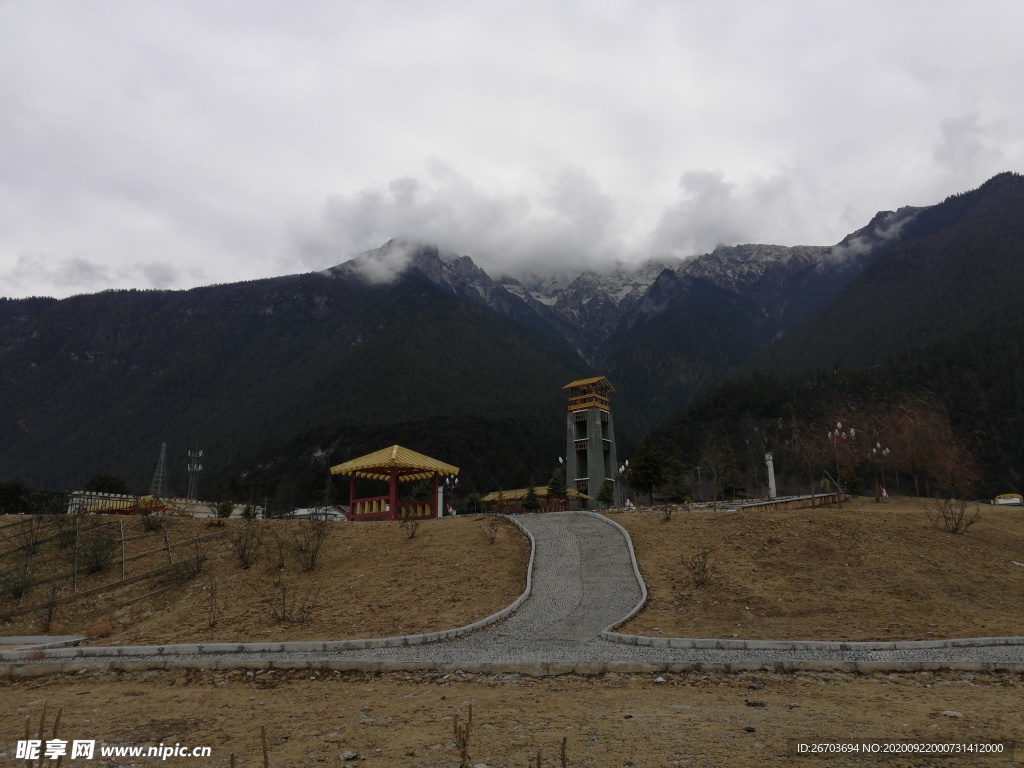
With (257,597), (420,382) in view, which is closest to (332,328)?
(420,382)

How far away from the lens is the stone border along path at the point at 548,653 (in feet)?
29.8

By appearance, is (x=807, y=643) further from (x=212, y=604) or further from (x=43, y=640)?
(x=43, y=640)

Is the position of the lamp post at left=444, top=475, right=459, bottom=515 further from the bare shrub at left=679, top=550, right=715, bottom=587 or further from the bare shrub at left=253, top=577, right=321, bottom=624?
the bare shrub at left=679, top=550, right=715, bottom=587

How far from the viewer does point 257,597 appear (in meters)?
15.6

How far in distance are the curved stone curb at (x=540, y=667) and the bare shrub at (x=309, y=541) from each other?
25.3 feet

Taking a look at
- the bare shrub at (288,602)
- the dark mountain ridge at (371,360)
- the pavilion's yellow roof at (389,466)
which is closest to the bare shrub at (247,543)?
the bare shrub at (288,602)

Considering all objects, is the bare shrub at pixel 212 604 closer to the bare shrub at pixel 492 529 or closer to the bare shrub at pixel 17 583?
the bare shrub at pixel 17 583

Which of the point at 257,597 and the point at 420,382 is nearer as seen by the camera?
the point at 257,597

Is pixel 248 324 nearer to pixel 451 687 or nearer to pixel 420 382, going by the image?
pixel 420 382

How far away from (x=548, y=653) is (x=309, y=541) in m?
11.0

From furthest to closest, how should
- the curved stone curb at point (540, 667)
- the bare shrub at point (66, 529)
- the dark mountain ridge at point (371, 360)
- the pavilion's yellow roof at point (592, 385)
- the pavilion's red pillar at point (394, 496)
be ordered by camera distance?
1. the dark mountain ridge at point (371, 360)
2. the pavilion's yellow roof at point (592, 385)
3. the pavilion's red pillar at point (394, 496)
4. the bare shrub at point (66, 529)
5. the curved stone curb at point (540, 667)

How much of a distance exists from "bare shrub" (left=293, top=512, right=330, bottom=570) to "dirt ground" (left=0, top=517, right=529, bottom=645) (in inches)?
9.0

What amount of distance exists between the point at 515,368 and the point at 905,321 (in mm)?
71402

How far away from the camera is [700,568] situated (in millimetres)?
15773
